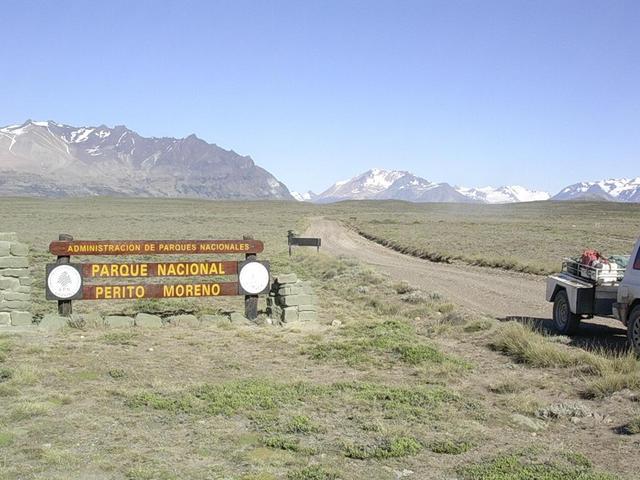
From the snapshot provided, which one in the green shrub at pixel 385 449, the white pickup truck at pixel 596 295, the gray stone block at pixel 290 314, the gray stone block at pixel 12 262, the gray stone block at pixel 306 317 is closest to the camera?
the green shrub at pixel 385 449

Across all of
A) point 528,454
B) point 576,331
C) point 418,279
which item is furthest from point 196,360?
point 418,279

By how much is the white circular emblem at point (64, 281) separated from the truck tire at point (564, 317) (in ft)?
33.0

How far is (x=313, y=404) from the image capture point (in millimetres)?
8344

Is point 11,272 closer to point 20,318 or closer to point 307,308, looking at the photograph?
point 20,318

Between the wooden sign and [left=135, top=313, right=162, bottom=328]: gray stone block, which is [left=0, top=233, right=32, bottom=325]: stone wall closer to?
the wooden sign

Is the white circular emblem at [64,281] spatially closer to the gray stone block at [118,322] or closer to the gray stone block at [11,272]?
the gray stone block at [11,272]

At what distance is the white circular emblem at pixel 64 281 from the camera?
13.7 m

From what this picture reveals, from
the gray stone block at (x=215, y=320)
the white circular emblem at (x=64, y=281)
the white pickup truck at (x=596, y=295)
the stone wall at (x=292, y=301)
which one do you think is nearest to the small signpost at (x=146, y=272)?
the white circular emblem at (x=64, y=281)

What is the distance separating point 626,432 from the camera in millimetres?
7426

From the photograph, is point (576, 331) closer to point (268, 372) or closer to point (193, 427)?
point (268, 372)

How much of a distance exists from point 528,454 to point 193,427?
3586 millimetres

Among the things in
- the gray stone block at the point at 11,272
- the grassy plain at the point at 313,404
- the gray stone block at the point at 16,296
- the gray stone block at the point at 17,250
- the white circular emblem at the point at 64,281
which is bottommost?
the grassy plain at the point at 313,404

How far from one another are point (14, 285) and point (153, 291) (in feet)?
8.91

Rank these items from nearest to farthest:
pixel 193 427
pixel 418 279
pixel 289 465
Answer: pixel 289 465, pixel 193 427, pixel 418 279
